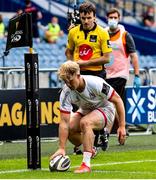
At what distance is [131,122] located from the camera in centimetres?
1639

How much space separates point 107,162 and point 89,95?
1312 millimetres

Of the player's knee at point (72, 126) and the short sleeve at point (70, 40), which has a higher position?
the short sleeve at point (70, 40)

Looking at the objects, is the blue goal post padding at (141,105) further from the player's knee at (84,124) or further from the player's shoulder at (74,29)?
the player's knee at (84,124)

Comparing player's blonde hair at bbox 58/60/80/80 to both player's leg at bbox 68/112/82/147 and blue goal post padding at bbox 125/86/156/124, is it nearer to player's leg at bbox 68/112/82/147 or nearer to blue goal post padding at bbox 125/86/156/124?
player's leg at bbox 68/112/82/147

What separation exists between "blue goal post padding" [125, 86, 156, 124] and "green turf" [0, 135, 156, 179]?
3.73 ft

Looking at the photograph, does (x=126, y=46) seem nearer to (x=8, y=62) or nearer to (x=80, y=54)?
(x=80, y=54)

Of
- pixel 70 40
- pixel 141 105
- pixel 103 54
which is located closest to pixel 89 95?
pixel 103 54

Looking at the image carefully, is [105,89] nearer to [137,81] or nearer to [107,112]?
[107,112]

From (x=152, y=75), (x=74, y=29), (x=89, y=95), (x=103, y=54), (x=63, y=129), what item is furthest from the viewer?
(x=152, y=75)

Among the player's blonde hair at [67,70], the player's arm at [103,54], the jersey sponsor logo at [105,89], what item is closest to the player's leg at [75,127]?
the jersey sponsor logo at [105,89]

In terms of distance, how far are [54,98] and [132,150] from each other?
2205 mm

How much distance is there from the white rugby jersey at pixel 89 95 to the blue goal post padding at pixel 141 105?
214 inches

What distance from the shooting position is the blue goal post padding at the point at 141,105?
16.3 metres

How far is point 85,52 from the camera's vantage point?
41.1 ft
